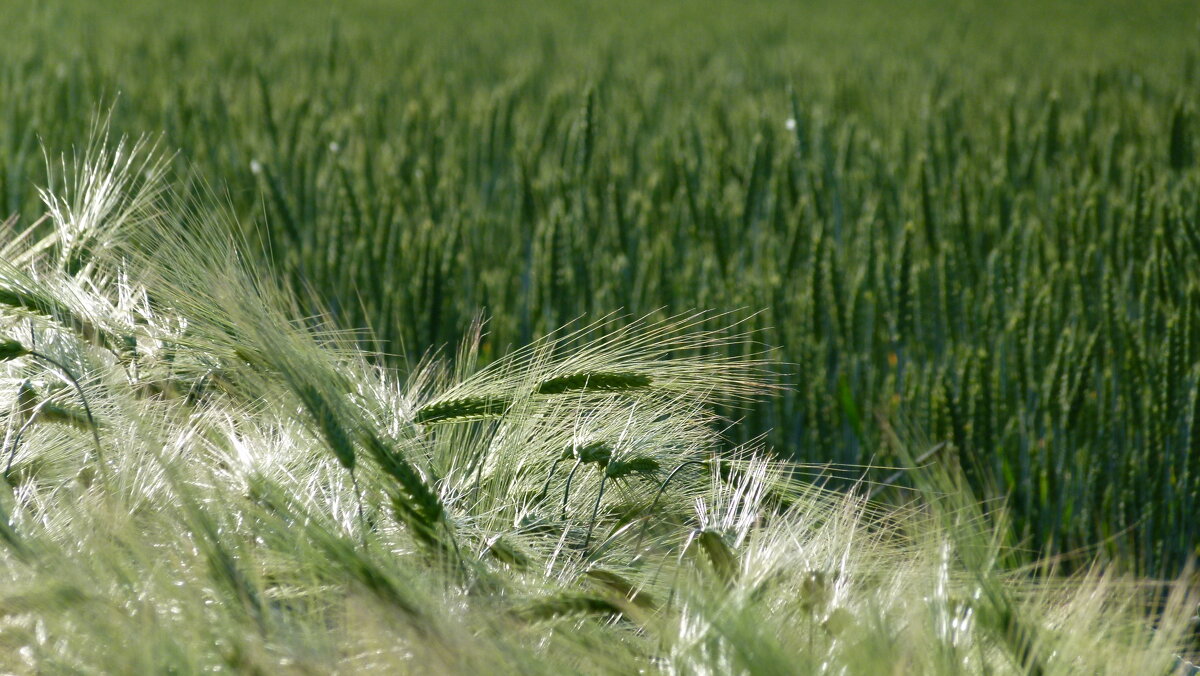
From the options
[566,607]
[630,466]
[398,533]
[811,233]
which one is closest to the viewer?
[566,607]

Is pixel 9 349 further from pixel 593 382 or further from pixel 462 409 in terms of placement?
pixel 593 382

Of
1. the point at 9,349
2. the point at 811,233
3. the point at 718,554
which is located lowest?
the point at 811,233

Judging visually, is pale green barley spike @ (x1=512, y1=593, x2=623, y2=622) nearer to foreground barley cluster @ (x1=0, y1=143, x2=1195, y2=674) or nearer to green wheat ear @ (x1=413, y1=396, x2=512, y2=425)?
foreground barley cluster @ (x1=0, y1=143, x2=1195, y2=674)

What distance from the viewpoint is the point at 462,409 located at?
127 cm

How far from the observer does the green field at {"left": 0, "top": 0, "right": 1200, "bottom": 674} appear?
91cm

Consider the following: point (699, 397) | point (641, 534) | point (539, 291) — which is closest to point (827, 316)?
point (539, 291)

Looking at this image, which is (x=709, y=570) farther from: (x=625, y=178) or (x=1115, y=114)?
(x=1115, y=114)

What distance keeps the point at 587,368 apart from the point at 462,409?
6.0 inches

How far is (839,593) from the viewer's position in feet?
3.40

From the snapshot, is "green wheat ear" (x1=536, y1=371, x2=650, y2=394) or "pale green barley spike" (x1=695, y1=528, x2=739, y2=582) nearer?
"pale green barley spike" (x1=695, y1=528, x2=739, y2=582)

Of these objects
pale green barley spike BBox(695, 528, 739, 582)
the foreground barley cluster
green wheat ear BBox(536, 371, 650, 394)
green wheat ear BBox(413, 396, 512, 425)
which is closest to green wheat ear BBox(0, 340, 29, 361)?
the foreground barley cluster

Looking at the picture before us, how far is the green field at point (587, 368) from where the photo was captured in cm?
91

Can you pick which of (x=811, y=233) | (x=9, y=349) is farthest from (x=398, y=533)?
(x=811, y=233)

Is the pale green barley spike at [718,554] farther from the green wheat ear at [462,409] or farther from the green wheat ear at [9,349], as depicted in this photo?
the green wheat ear at [9,349]
